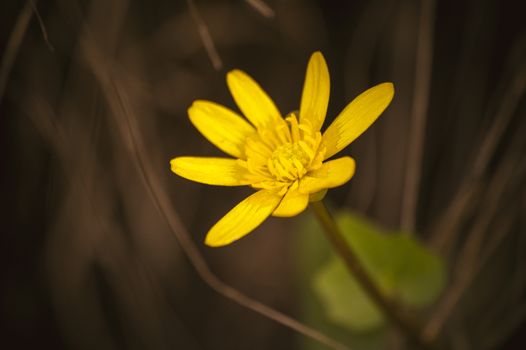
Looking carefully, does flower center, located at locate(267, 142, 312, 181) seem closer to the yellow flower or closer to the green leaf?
the yellow flower

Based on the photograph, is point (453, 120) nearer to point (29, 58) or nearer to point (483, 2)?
point (483, 2)

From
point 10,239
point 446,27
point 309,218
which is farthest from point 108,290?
point 446,27

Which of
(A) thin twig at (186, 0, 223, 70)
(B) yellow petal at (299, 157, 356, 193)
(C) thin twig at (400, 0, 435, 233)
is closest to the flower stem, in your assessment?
(B) yellow petal at (299, 157, 356, 193)

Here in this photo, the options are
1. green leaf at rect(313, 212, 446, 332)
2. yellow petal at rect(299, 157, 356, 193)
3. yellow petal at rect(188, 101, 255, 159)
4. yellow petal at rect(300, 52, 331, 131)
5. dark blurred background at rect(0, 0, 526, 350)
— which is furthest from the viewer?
dark blurred background at rect(0, 0, 526, 350)

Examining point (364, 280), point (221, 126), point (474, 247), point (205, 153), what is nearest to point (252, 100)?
point (221, 126)

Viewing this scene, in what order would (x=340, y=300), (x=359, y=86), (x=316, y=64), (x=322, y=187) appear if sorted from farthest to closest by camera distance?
1. (x=359, y=86)
2. (x=340, y=300)
3. (x=316, y=64)
4. (x=322, y=187)

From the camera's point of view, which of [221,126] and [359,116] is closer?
[359,116]

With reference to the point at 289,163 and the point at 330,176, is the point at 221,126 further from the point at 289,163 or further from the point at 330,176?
the point at 330,176
